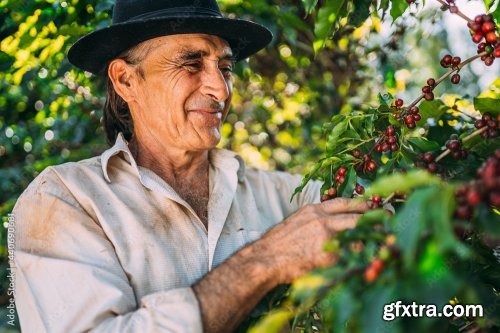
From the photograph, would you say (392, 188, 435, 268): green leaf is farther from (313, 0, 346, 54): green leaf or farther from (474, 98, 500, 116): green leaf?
(313, 0, 346, 54): green leaf

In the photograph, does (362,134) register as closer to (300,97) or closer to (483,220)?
(483,220)

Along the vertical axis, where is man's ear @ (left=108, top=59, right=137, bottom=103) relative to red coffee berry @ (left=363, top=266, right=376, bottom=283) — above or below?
below

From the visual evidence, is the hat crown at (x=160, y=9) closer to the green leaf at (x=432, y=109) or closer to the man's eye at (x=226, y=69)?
the man's eye at (x=226, y=69)

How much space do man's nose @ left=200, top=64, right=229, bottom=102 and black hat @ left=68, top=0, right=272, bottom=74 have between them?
149 millimetres

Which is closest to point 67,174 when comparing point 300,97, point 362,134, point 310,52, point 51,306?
point 51,306

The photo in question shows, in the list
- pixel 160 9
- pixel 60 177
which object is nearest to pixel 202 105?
pixel 160 9

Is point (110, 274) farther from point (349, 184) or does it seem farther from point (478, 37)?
point (478, 37)

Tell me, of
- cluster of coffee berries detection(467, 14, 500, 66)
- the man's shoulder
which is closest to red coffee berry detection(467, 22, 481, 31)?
cluster of coffee berries detection(467, 14, 500, 66)

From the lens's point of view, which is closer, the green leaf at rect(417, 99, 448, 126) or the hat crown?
the green leaf at rect(417, 99, 448, 126)

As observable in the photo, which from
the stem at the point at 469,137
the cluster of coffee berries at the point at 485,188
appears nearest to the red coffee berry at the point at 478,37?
the stem at the point at 469,137

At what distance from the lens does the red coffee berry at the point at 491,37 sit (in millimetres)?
1713

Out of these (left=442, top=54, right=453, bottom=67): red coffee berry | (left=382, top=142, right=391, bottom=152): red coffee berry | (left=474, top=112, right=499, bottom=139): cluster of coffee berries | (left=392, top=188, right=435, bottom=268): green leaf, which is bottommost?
(left=382, top=142, right=391, bottom=152): red coffee berry

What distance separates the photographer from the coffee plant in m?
1.00

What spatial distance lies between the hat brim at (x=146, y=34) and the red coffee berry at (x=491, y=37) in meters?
1.08
